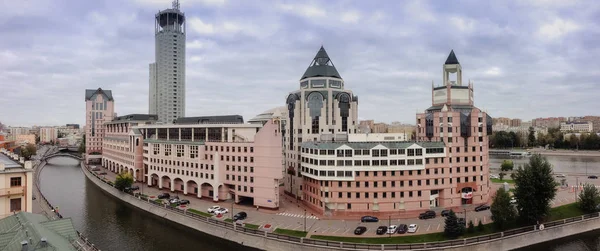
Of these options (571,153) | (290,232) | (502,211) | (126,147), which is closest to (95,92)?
(126,147)

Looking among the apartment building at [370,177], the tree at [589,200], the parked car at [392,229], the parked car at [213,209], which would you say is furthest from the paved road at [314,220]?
the tree at [589,200]

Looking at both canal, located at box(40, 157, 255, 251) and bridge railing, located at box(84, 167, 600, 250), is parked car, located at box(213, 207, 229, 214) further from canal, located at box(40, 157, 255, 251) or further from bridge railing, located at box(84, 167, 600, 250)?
canal, located at box(40, 157, 255, 251)

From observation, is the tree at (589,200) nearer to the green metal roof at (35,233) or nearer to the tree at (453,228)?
the tree at (453,228)

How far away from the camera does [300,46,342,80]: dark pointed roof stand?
70875 mm

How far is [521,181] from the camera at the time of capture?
48.9 metres

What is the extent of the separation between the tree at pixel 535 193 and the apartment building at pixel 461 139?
34.6 ft

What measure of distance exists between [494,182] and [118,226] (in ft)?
255

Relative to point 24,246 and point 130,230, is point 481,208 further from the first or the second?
point 24,246

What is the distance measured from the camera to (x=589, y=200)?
176ft

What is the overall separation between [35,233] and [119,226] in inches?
1412

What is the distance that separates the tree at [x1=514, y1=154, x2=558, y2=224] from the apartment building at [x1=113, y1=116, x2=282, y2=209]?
3435cm

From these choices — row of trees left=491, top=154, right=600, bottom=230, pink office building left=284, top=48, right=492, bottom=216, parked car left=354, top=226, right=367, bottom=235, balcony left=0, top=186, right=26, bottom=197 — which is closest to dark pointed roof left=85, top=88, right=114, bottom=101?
pink office building left=284, top=48, right=492, bottom=216

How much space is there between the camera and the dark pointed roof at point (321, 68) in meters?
70.9

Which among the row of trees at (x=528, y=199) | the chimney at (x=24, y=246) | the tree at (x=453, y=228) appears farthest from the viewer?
the row of trees at (x=528, y=199)
